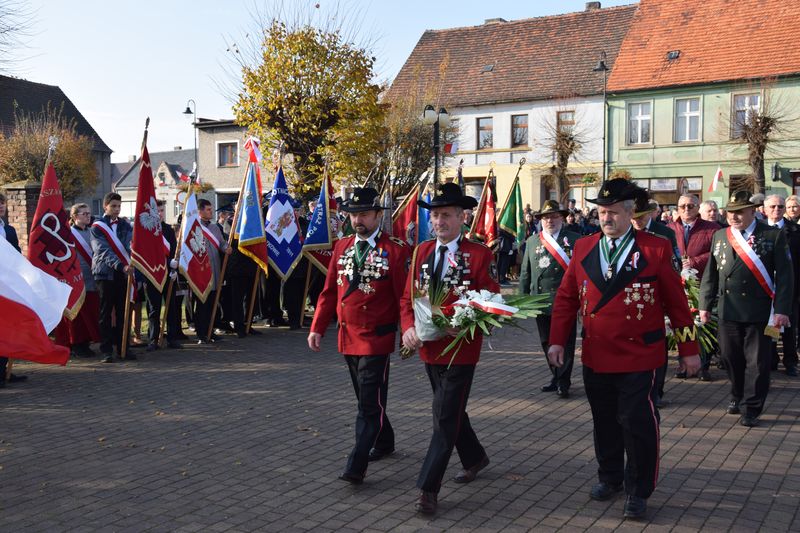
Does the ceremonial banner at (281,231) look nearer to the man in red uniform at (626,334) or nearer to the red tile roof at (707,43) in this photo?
the man in red uniform at (626,334)

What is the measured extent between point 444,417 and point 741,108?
110 ft

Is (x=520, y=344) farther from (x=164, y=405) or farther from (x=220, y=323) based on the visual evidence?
(x=164, y=405)

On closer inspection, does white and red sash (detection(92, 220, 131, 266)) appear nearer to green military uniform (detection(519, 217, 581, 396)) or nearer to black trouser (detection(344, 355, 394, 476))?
green military uniform (detection(519, 217, 581, 396))

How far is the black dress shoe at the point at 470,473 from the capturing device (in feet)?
19.1

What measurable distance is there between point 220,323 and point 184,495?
318 inches

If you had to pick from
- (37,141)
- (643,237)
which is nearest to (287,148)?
(643,237)

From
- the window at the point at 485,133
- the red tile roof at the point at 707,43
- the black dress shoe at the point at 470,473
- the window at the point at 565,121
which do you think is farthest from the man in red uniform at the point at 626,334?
the window at the point at 485,133

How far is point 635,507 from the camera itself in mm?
5094

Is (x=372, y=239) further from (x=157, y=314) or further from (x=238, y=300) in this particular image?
(x=238, y=300)

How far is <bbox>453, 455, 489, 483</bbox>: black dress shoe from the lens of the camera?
584 centimetres

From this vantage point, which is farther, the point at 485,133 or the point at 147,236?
the point at 485,133

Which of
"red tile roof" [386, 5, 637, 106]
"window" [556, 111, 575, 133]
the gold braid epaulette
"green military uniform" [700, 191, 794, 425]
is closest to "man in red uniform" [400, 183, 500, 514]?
the gold braid epaulette

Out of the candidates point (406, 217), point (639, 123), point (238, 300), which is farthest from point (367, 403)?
point (639, 123)

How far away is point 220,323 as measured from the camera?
13547 millimetres
